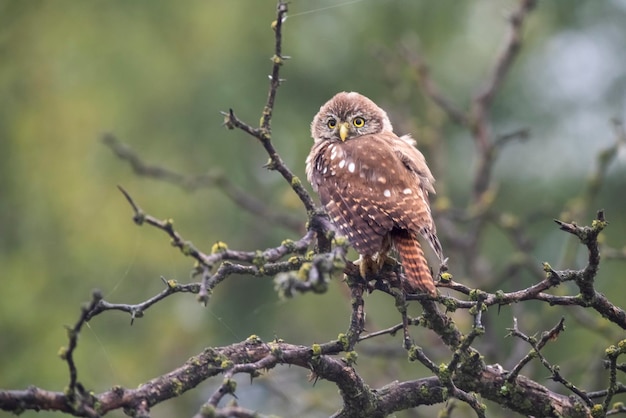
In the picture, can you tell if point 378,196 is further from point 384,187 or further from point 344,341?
point 344,341

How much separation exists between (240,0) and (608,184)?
5.98 metres

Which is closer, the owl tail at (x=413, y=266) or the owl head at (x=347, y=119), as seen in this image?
the owl tail at (x=413, y=266)

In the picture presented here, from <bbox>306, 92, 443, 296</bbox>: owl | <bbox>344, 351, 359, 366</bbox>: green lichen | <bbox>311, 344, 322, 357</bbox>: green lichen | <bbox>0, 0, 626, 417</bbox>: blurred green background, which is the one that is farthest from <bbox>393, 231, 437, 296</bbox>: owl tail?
<bbox>0, 0, 626, 417</bbox>: blurred green background

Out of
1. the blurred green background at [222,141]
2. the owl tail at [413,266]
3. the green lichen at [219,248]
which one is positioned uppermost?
the blurred green background at [222,141]

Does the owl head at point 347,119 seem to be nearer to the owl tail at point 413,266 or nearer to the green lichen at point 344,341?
the owl tail at point 413,266

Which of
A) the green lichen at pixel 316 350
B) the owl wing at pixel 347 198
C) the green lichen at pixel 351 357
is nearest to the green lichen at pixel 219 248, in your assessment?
the green lichen at pixel 316 350

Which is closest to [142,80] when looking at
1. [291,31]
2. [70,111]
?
[70,111]

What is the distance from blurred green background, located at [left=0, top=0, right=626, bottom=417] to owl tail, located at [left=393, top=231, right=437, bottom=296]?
429cm

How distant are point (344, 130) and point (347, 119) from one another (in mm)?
192

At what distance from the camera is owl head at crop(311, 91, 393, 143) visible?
538 centimetres

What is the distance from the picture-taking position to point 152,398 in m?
2.75

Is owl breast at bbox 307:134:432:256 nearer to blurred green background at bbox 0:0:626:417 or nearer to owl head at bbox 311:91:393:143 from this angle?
owl head at bbox 311:91:393:143

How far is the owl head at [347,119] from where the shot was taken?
5.38 meters

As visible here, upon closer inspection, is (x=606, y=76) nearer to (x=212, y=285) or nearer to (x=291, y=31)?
(x=291, y=31)
